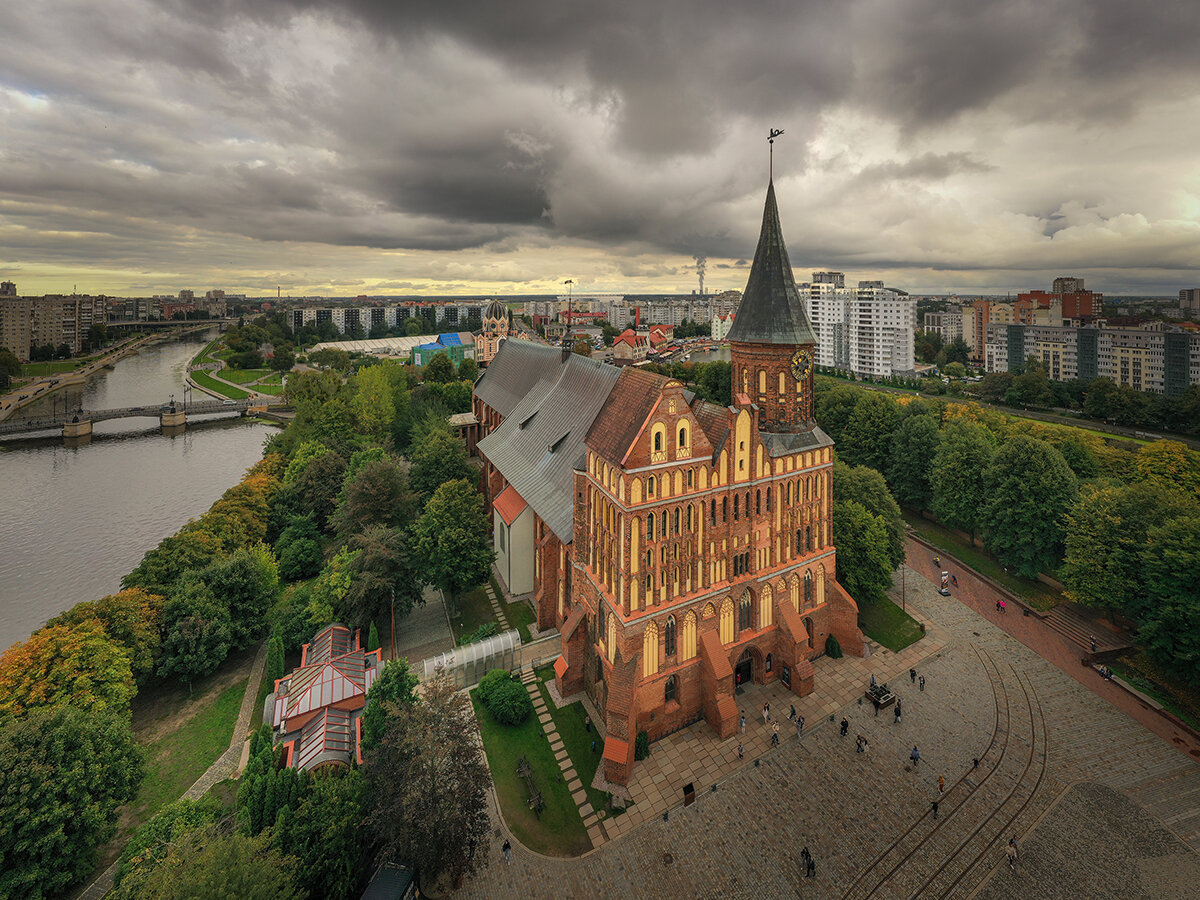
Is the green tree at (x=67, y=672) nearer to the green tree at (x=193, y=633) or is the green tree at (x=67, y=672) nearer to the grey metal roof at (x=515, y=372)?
the green tree at (x=193, y=633)

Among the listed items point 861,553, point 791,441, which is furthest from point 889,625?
point 791,441

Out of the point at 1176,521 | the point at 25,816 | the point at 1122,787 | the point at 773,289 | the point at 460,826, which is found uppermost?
the point at 773,289

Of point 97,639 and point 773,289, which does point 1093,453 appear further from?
point 97,639

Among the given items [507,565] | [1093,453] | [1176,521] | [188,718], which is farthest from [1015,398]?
[188,718]

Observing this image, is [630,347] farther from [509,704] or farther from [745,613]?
[509,704]

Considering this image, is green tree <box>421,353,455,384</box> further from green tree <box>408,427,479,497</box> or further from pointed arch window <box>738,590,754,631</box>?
pointed arch window <box>738,590,754,631</box>

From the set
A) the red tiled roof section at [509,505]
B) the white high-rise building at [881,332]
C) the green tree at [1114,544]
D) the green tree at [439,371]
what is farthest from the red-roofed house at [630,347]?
the green tree at [1114,544]
